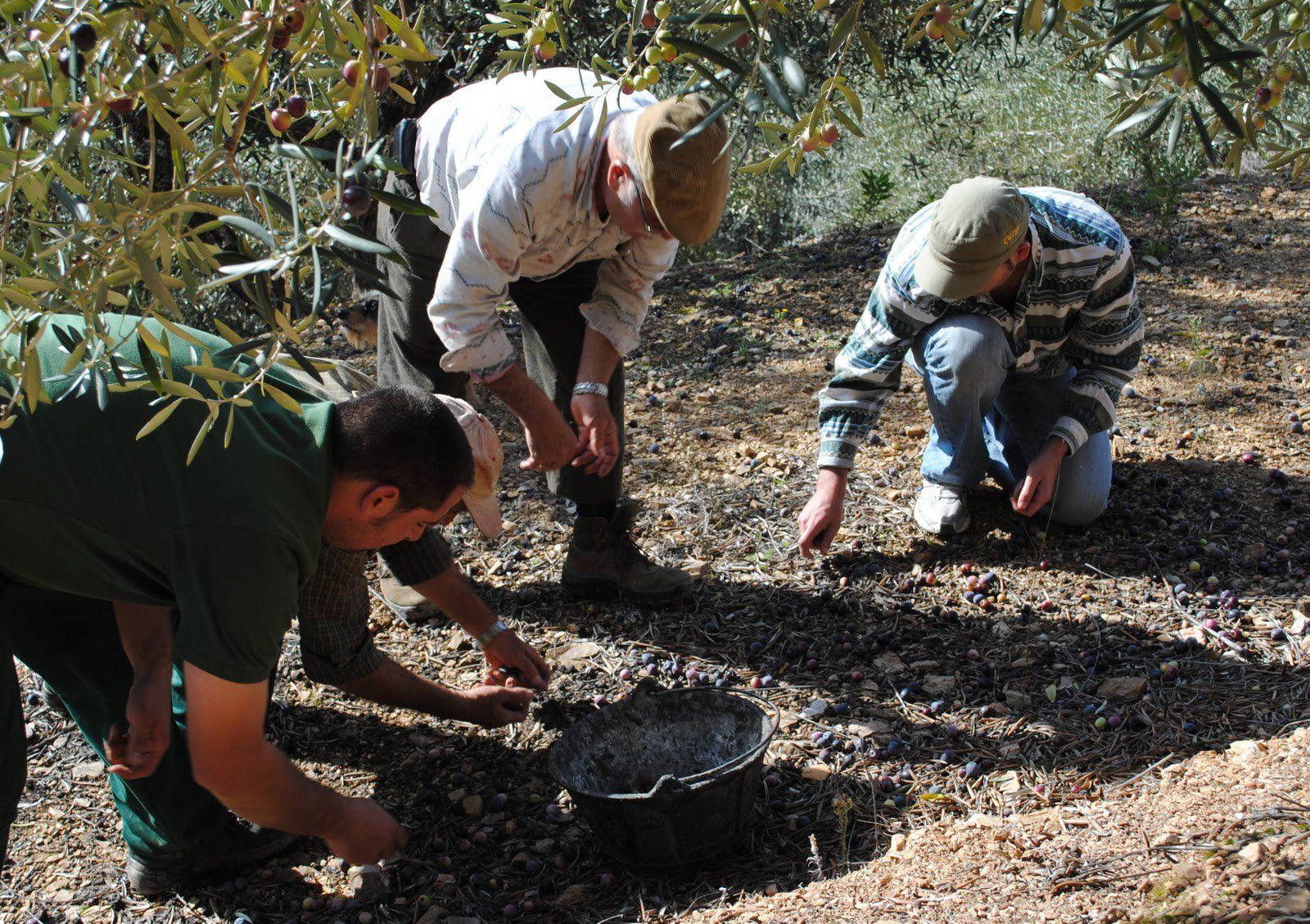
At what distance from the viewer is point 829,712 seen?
9.96 ft

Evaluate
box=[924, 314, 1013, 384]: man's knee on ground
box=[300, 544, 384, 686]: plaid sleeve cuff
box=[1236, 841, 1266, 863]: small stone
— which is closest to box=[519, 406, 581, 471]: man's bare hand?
box=[300, 544, 384, 686]: plaid sleeve cuff

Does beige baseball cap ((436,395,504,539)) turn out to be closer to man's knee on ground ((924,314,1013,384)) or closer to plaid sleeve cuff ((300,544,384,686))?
plaid sleeve cuff ((300,544,384,686))

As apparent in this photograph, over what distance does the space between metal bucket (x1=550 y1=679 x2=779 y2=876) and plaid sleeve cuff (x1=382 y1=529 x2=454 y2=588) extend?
1.78ft

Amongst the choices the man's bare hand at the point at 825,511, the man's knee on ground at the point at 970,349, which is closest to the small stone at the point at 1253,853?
the man's bare hand at the point at 825,511

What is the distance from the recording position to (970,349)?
344 cm

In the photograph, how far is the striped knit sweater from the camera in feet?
10.9

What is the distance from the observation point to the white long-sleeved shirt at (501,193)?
2.70m

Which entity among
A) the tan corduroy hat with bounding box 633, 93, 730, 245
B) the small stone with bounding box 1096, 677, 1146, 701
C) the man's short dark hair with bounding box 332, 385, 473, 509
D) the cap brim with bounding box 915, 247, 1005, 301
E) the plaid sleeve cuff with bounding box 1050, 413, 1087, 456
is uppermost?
the tan corduroy hat with bounding box 633, 93, 730, 245

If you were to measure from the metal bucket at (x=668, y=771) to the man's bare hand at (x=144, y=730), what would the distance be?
0.83 m

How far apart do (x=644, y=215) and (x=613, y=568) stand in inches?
48.7

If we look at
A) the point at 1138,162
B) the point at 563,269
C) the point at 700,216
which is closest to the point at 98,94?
the point at 700,216

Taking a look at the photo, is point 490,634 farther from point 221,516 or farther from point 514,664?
point 221,516

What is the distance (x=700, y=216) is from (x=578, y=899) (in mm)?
1536

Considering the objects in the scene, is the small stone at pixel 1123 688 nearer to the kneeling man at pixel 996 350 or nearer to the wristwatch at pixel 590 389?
the kneeling man at pixel 996 350
